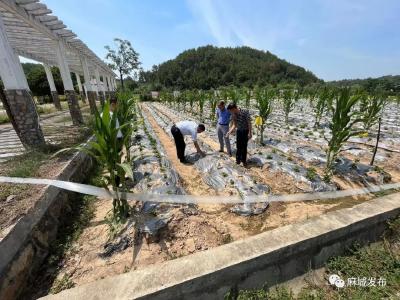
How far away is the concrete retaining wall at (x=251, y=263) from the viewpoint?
176 cm

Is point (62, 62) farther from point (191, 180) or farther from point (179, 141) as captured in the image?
point (191, 180)

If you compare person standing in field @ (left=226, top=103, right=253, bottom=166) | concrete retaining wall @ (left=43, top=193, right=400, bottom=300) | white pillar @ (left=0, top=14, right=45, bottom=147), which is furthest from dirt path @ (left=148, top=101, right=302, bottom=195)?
white pillar @ (left=0, top=14, right=45, bottom=147)

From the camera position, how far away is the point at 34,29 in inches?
274

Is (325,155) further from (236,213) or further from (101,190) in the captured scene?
(101,190)

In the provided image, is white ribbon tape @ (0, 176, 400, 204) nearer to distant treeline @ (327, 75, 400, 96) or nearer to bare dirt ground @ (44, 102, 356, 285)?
bare dirt ground @ (44, 102, 356, 285)

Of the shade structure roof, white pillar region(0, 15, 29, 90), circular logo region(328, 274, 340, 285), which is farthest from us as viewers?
the shade structure roof

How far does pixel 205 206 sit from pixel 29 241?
208 cm

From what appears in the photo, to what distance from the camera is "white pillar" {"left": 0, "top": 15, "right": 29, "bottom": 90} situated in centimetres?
441

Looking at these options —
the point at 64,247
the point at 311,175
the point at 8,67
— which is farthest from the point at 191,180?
the point at 8,67

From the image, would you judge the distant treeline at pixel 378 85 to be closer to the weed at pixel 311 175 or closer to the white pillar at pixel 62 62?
the weed at pixel 311 175

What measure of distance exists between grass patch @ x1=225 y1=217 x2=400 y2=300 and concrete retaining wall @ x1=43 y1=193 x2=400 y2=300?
0.23ft

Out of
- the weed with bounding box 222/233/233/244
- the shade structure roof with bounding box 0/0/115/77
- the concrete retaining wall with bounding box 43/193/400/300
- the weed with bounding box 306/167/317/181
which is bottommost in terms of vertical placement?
the weed with bounding box 222/233/233/244

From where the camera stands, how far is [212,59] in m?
84.2

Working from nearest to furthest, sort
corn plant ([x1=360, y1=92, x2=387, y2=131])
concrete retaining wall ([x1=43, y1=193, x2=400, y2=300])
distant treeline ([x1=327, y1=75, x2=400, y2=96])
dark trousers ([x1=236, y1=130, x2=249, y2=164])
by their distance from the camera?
concrete retaining wall ([x1=43, y1=193, x2=400, y2=300]), dark trousers ([x1=236, y1=130, x2=249, y2=164]), corn plant ([x1=360, y1=92, x2=387, y2=131]), distant treeline ([x1=327, y1=75, x2=400, y2=96])
